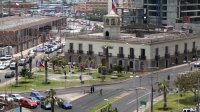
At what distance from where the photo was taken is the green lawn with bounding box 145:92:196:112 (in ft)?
256

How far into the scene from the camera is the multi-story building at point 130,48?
112375 mm

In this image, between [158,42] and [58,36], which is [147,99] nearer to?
[158,42]

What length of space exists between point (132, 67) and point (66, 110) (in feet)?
121

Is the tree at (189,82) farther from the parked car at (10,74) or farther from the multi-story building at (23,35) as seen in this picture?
the multi-story building at (23,35)

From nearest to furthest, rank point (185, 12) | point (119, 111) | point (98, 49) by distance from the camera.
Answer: point (119, 111), point (98, 49), point (185, 12)

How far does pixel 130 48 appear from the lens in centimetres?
11338

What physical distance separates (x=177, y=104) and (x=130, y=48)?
112ft

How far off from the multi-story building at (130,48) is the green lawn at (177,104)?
2687 centimetres

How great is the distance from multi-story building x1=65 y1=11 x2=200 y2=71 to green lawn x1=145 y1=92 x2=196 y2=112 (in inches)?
1058

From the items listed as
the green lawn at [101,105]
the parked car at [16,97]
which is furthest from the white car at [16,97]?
the green lawn at [101,105]

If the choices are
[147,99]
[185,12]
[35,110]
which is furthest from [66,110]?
[185,12]

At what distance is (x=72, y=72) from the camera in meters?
108

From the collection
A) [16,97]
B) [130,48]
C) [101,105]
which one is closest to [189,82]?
[101,105]

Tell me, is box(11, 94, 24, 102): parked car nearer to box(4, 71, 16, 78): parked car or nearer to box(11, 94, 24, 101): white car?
box(11, 94, 24, 101): white car
